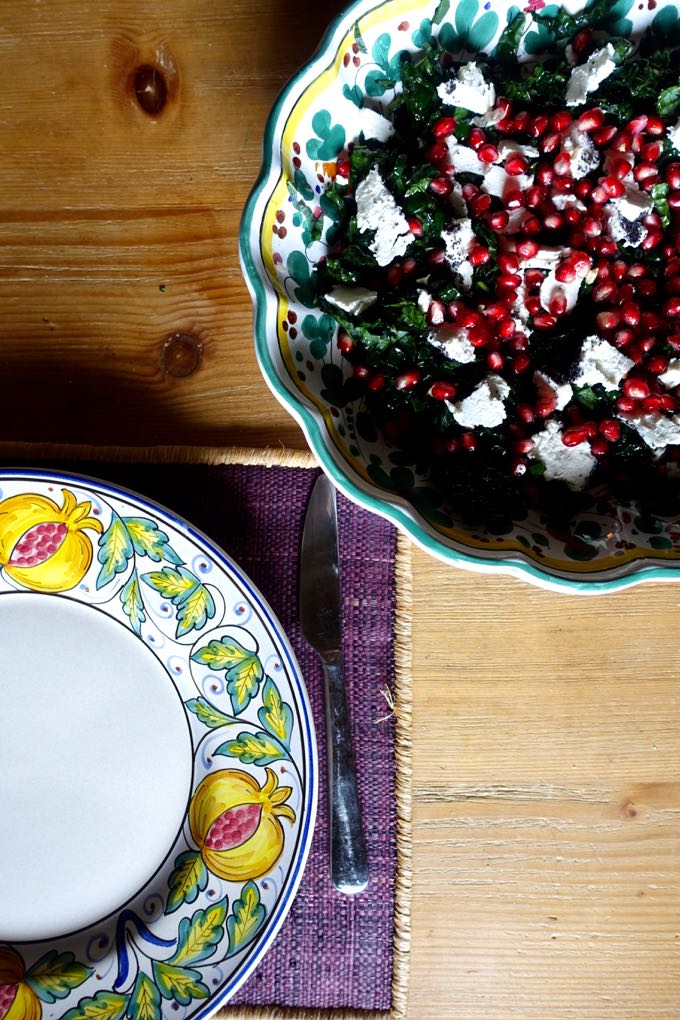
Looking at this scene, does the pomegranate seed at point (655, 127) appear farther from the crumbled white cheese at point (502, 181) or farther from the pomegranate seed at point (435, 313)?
the pomegranate seed at point (435, 313)

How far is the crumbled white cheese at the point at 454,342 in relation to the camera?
935mm

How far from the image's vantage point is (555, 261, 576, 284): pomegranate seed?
3.07 feet

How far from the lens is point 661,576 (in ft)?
2.69

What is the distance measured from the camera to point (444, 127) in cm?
96

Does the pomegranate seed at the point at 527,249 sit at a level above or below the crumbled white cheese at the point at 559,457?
above

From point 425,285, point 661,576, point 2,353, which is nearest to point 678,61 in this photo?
point 425,285

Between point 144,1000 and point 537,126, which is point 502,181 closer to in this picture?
point 537,126

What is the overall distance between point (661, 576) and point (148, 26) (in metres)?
1.03

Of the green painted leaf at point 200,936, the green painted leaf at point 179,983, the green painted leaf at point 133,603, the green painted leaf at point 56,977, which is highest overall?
the green painted leaf at point 133,603

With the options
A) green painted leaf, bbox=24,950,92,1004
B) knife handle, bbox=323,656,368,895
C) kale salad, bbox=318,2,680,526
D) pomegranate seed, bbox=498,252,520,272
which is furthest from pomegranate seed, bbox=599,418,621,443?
green painted leaf, bbox=24,950,92,1004

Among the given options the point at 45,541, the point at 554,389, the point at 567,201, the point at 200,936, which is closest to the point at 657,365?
the point at 554,389

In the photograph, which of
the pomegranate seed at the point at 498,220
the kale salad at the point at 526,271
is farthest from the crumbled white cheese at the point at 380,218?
the pomegranate seed at the point at 498,220

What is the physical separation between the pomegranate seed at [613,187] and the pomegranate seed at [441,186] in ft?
0.61

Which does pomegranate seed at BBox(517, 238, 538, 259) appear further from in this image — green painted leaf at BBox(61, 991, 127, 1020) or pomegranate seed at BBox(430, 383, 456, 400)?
green painted leaf at BBox(61, 991, 127, 1020)
